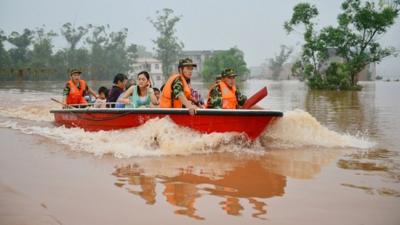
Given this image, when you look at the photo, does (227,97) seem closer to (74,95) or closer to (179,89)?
(179,89)

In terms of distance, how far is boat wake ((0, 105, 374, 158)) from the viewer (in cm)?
683

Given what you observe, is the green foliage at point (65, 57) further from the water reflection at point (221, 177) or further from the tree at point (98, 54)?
the water reflection at point (221, 177)

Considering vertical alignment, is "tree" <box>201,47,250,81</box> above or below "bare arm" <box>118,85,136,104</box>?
above

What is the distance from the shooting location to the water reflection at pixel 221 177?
414cm

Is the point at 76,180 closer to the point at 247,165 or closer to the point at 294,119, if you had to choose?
the point at 247,165

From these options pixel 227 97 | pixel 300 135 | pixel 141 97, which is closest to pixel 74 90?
pixel 141 97

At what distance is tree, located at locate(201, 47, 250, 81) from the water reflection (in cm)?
4456

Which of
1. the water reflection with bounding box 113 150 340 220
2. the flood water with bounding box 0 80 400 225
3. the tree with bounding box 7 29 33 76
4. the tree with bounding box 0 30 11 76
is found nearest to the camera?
the flood water with bounding box 0 80 400 225

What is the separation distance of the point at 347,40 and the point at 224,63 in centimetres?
2275

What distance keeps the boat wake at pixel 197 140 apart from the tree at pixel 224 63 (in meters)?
43.0

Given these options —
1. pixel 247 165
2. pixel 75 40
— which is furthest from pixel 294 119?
pixel 75 40

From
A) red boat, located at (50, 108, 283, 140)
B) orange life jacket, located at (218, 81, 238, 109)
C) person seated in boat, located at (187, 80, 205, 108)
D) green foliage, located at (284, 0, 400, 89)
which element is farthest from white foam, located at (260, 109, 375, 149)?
green foliage, located at (284, 0, 400, 89)

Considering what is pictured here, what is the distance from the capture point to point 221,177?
518 centimetres

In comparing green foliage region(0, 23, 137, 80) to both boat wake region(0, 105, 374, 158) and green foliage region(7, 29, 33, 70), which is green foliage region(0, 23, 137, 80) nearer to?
green foliage region(7, 29, 33, 70)
